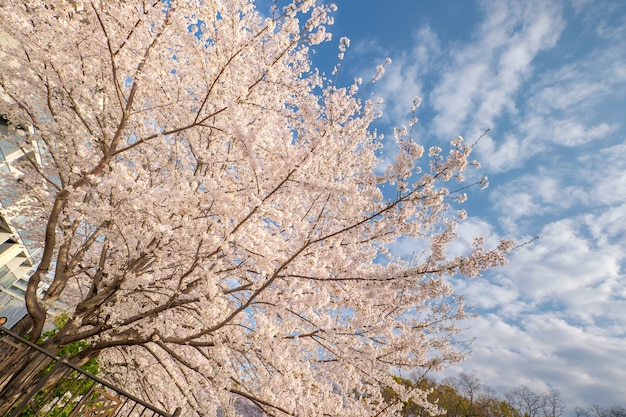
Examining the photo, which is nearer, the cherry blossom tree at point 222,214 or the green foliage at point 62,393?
the cherry blossom tree at point 222,214

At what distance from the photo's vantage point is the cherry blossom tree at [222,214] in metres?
3.86

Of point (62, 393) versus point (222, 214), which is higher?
point (222, 214)

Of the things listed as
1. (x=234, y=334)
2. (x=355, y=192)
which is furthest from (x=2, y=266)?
(x=355, y=192)

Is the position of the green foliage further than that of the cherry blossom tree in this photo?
Yes

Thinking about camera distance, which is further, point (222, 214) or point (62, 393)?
point (62, 393)

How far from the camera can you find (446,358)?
19.0 ft

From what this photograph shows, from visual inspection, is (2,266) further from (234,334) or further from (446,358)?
(446,358)

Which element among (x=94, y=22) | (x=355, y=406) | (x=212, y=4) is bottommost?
(x=355, y=406)

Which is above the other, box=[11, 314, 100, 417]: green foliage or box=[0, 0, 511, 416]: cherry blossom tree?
box=[0, 0, 511, 416]: cherry blossom tree

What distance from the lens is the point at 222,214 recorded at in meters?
4.04

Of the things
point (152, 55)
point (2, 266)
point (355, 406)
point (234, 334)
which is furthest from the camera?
point (2, 266)

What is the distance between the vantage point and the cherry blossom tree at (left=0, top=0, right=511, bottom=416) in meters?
3.86

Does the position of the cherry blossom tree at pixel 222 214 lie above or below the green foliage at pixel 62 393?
above

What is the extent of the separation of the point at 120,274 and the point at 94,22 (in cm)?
426
